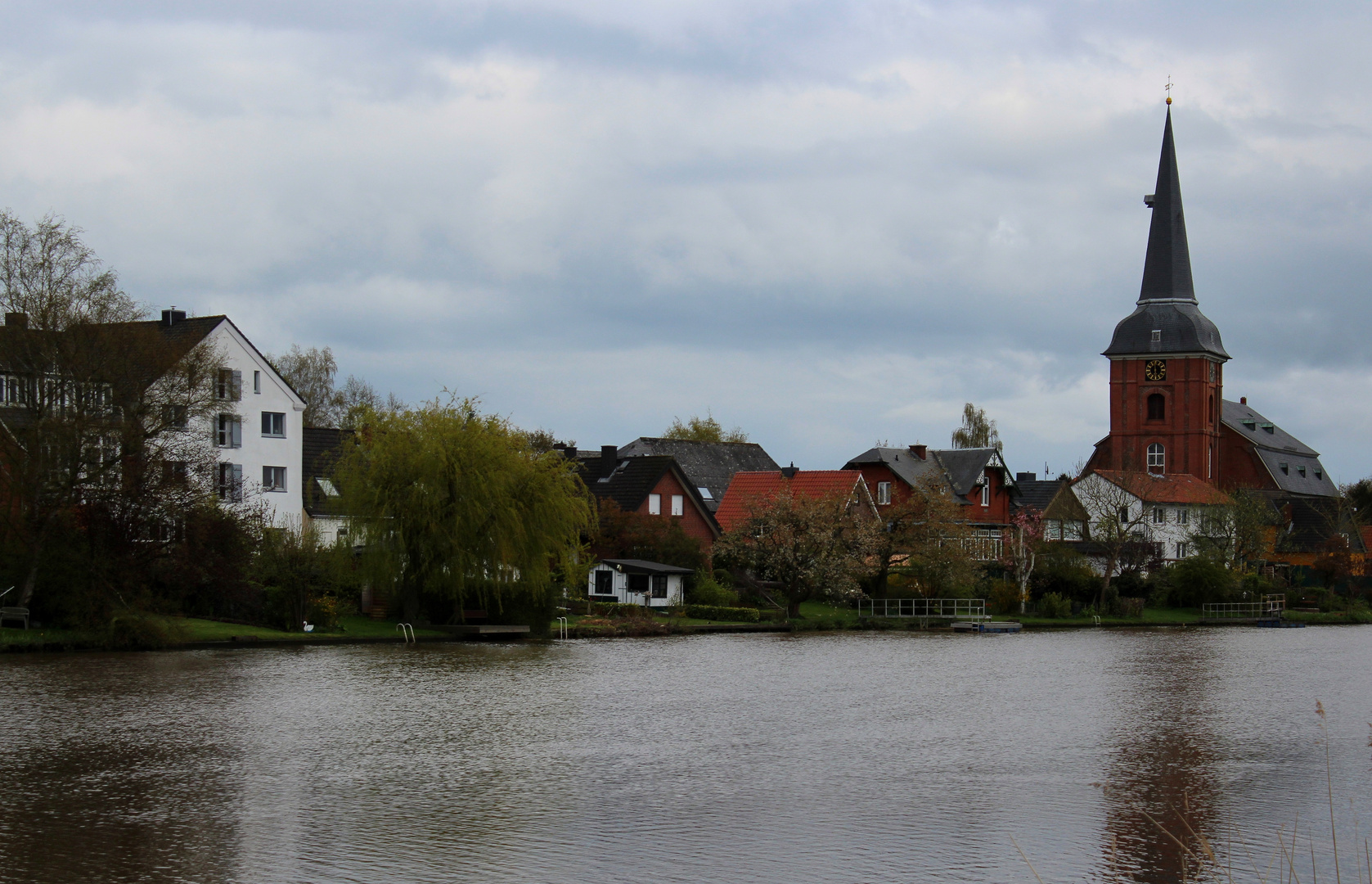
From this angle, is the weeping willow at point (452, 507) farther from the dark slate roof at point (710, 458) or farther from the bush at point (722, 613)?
the dark slate roof at point (710, 458)

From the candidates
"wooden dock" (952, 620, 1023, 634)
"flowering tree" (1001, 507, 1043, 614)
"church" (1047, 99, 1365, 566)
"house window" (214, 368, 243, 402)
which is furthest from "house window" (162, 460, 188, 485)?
"church" (1047, 99, 1365, 566)

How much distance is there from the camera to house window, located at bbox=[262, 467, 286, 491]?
194 ft

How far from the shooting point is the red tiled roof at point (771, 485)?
73.6 meters

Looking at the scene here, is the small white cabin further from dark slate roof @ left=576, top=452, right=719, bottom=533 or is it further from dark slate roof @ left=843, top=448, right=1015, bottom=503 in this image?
dark slate roof @ left=843, top=448, right=1015, bottom=503

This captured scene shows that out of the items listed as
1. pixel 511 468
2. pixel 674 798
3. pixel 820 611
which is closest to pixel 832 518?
pixel 820 611

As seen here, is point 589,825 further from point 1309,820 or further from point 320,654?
point 320,654

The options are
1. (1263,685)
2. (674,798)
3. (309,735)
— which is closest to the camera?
(674,798)

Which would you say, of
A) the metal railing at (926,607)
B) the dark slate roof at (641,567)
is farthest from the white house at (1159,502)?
the dark slate roof at (641,567)

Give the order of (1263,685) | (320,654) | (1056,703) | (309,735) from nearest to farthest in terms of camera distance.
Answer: (309,735)
(1056,703)
(1263,685)
(320,654)

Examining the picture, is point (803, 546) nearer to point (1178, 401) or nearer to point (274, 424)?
point (274, 424)

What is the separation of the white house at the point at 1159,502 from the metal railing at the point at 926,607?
2464cm

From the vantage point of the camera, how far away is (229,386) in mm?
55719

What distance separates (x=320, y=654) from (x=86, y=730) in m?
16.3

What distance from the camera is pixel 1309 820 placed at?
16.3 m
